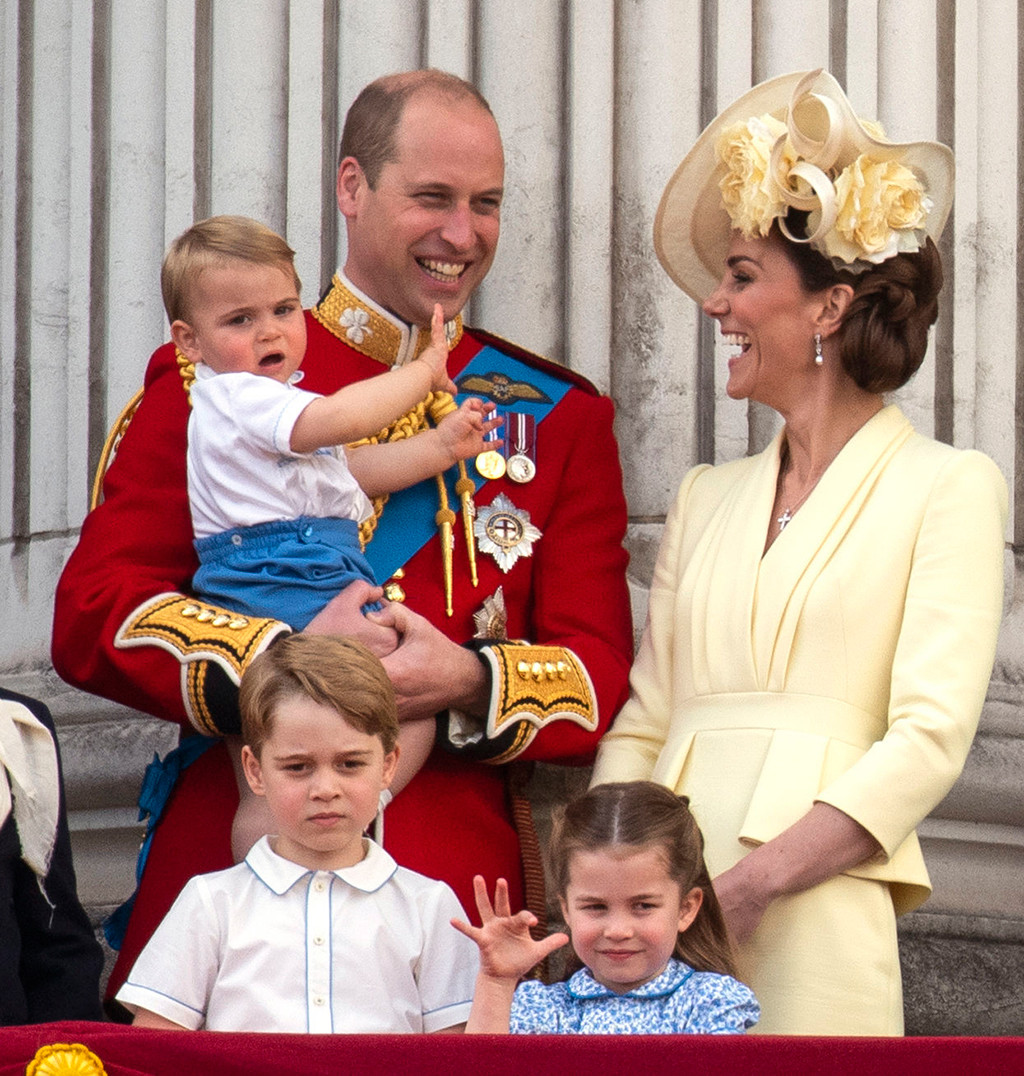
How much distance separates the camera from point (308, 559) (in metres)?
3.54

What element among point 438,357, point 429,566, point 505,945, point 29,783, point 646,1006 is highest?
point 438,357

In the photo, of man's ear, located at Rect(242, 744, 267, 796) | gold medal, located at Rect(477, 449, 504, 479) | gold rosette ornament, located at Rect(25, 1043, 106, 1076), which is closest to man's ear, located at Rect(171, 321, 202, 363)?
gold medal, located at Rect(477, 449, 504, 479)

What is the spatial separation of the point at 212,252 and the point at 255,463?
0.32 metres

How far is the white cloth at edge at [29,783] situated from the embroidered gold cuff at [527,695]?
0.64m

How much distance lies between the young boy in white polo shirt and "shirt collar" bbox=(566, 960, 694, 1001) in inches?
6.0

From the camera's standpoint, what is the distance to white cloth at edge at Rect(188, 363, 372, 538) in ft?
11.6

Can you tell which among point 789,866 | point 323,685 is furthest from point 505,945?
point 789,866

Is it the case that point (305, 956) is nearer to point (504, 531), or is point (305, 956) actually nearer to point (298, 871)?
point (298, 871)

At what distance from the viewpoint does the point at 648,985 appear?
3.03 meters

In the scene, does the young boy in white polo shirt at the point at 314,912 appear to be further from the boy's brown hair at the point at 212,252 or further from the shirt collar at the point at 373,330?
the shirt collar at the point at 373,330

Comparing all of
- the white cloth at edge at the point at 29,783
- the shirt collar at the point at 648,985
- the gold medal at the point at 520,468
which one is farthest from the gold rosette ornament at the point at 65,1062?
the gold medal at the point at 520,468

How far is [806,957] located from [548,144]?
1736 mm

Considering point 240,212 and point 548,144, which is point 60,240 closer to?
point 240,212

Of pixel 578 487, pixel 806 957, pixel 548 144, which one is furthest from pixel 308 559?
pixel 548 144
